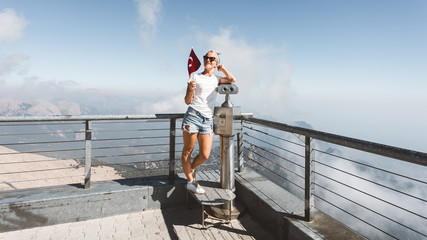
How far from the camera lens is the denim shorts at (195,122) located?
3.47 meters

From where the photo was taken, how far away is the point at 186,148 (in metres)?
3.64

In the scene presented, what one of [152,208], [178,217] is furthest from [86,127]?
[178,217]

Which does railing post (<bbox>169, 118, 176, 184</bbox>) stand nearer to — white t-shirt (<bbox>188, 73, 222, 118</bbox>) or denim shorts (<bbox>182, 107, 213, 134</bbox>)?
denim shorts (<bbox>182, 107, 213, 134</bbox>)

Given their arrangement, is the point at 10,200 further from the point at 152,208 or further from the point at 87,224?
the point at 152,208

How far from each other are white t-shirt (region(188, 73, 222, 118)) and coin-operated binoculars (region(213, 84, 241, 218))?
12cm

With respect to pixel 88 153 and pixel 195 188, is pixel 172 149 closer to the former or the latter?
pixel 195 188

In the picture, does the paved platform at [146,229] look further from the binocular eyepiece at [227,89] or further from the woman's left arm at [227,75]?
the woman's left arm at [227,75]

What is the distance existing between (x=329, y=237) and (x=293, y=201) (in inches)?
31.5

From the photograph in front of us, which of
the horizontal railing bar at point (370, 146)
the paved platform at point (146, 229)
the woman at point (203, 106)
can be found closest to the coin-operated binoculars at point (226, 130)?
the woman at point (203, 106)

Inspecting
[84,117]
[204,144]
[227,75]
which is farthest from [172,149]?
[227,75]

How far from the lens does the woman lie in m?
3.47

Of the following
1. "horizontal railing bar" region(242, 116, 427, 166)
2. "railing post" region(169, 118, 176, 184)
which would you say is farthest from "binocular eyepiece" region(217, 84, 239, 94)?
"railing post" region(169, 118, 176, 184)

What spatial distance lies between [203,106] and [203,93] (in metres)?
0.18

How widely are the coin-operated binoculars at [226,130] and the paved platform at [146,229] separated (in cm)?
36
